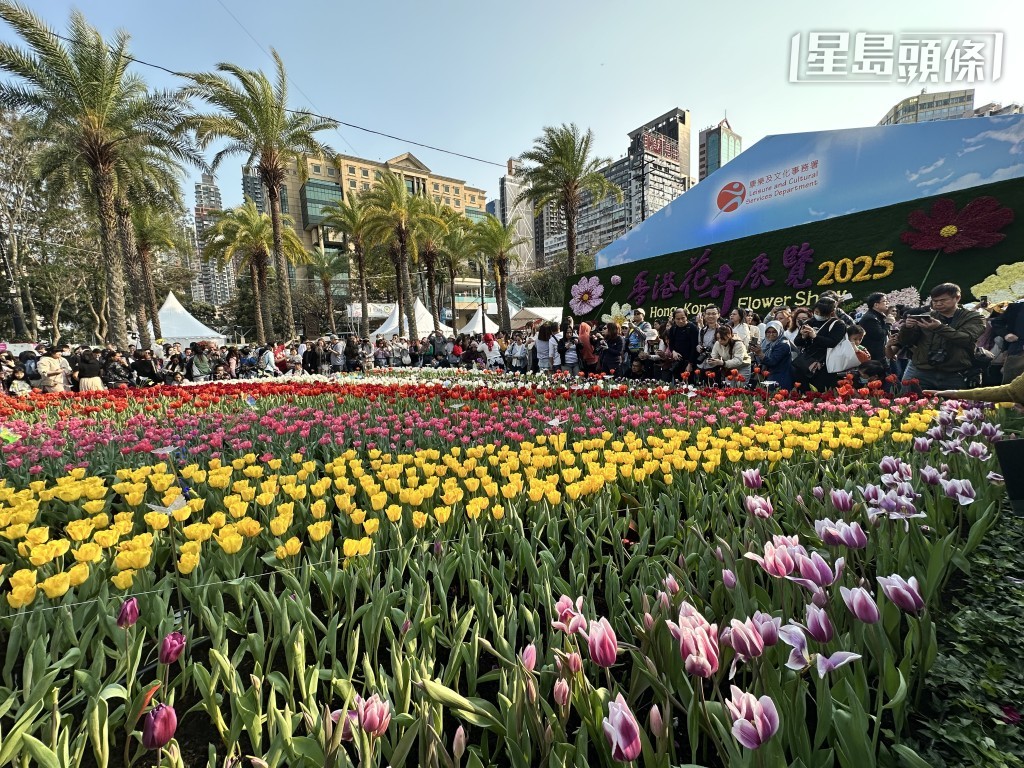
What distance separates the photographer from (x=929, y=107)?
50.5m

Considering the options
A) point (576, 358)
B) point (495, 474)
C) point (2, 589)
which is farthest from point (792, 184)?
point (2, 589)

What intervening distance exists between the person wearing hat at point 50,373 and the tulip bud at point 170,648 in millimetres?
10998

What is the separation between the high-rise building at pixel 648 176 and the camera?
63.7m

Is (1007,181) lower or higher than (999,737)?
higher

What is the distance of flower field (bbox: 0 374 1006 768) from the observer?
1.08 meters

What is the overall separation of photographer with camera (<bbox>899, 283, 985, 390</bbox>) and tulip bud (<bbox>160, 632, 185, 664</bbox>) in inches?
230

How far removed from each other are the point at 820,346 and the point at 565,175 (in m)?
17.8

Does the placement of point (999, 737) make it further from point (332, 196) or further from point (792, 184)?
point (332, 196)

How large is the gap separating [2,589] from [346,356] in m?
14.8

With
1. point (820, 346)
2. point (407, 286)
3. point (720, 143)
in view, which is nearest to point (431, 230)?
point (407, 286)

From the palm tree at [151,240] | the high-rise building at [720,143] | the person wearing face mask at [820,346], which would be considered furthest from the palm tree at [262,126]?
the high-rise building at [720,143]

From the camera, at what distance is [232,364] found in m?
14.6

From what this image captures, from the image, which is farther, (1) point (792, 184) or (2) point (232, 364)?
(2) point (232, 364)

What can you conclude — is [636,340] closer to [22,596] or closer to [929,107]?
[22,596]
